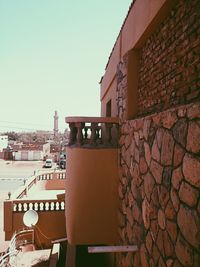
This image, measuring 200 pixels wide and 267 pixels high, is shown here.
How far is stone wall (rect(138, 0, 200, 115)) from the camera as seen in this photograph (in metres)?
3.12

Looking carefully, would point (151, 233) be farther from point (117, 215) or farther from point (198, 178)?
point (117, 215)

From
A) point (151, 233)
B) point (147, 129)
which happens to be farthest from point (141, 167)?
point (151, 233)

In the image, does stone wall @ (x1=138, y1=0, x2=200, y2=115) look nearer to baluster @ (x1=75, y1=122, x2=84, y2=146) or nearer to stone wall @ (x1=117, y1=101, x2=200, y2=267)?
stone wall @ (x1=117, y1=101, x2=200, y2=267)

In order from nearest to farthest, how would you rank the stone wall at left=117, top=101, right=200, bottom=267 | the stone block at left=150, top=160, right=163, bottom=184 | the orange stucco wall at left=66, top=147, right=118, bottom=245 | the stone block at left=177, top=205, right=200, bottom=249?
the stone block at left=177, top=205, right=200, bottom=249 → the stone wall at left=117, top=101, right=200, bottom=267 → the stone block at left=150, top=160, right=163, bottom=184 → the orange stucco wall at left=66, top=147, right=118, bottom=245

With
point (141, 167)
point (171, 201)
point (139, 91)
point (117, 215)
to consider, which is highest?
point (139, 91)

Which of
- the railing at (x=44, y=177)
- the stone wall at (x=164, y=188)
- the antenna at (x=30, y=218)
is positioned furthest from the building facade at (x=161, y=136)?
the railing at (x=44, y=177)

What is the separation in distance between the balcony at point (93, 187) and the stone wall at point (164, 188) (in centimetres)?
87

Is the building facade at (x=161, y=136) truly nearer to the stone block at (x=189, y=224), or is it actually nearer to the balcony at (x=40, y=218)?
the stone block at (x=189, y=224)

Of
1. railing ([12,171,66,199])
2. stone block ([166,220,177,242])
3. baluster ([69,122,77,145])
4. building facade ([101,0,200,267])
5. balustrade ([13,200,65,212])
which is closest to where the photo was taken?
building facade ([101,0,200,267])

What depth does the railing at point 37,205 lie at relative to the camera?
37.2 ft

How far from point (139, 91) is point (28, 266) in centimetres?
702

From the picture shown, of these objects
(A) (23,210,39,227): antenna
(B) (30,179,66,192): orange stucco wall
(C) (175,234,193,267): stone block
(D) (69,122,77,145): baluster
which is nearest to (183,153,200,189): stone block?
(C) (175,234,193,267): stone block

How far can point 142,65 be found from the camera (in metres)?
5.22

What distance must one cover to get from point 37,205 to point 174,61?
371 inches
